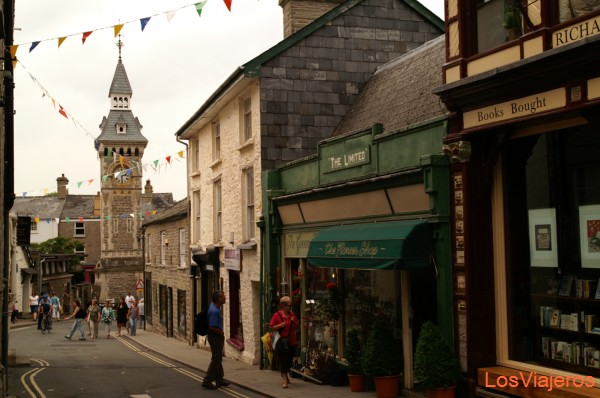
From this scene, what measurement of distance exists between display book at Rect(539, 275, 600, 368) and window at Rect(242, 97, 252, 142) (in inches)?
452

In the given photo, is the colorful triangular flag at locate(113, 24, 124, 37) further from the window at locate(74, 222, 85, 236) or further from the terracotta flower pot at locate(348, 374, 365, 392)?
the window at locate(74, 222, 85, 236)

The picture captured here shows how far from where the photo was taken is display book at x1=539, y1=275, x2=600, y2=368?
915 centimetres

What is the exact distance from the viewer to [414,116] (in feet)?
47.3

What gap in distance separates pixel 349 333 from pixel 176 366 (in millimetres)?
7716

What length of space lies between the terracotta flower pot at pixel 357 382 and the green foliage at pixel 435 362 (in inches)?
92.2

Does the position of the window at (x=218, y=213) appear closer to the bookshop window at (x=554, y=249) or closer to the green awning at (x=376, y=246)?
the green awning at (x=376, y=246)

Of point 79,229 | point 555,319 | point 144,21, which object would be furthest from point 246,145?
point 79,229

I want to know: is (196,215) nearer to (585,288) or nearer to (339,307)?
(339,307)

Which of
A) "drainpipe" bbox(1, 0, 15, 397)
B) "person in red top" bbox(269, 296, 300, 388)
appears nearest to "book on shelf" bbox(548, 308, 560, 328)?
"person in red top" bbox(269, 296, 300, 388)

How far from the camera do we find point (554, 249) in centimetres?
984

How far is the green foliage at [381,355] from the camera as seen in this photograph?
1203 cm

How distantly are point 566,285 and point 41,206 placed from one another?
282ft

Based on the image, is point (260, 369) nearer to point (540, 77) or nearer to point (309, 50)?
point (309, 50)

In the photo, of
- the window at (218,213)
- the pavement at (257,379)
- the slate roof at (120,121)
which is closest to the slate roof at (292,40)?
the window at (218,213)
